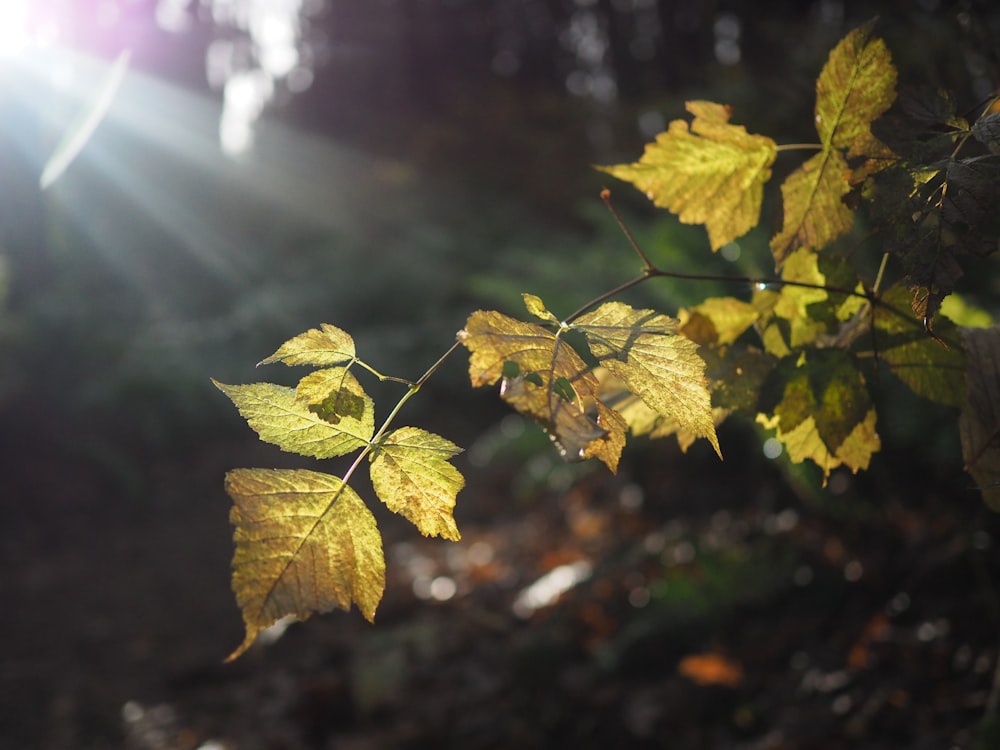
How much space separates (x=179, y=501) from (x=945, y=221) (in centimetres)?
471

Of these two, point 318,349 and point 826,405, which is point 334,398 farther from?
point 826,405

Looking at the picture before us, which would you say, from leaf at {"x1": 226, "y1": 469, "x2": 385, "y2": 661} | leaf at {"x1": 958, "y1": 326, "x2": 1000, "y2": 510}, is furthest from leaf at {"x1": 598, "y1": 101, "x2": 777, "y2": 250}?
leaf at {"x1": 226, "y1": 469, "x2": 385, "y2": 661}

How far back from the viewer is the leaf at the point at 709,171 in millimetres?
668

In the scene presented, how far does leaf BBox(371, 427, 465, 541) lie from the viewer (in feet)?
1.70

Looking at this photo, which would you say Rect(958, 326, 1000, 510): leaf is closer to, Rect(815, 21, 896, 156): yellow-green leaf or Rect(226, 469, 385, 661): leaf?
Rect(815, 21, 896, 156): yellow-green leaf

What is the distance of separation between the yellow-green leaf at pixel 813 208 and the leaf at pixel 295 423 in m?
0.39

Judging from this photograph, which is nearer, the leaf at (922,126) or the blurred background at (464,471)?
the leaf at (922,126)

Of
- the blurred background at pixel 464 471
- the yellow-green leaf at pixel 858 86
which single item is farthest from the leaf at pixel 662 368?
the blurred background at pixel 464 471

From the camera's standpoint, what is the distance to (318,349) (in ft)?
1.79

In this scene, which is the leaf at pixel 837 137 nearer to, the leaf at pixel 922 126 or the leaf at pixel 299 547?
the leaf at pixel 922 126

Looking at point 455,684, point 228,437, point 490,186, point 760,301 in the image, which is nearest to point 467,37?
point 490,186

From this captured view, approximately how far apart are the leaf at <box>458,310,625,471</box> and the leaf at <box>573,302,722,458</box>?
2 centimetres

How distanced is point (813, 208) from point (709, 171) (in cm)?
9

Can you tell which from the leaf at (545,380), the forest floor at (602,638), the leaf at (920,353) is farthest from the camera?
the forest floor at (602,638)
